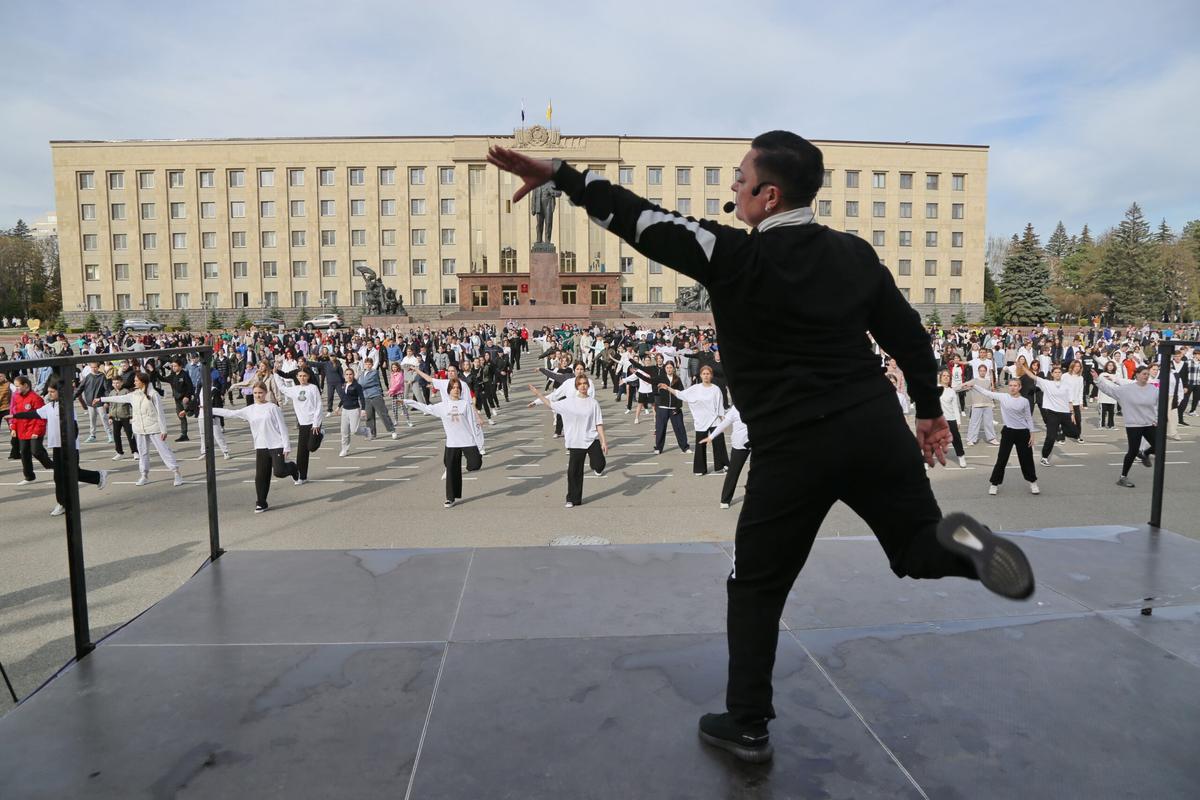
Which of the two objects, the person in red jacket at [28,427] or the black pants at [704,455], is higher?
the person in red jacket at [28,427]

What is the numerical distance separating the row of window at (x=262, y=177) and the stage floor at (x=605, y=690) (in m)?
74.9

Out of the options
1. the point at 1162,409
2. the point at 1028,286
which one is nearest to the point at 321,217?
the point at 1028,286

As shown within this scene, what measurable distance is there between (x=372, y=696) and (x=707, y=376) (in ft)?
32.0

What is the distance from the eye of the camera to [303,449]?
478 inches

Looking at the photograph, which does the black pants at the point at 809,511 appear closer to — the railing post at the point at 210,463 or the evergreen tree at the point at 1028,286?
the railing post at the point at 210,463

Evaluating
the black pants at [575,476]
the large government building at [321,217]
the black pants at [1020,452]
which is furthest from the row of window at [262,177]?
the black pants at [1020,452]

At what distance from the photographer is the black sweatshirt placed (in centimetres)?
229

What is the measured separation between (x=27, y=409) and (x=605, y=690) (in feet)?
26.9

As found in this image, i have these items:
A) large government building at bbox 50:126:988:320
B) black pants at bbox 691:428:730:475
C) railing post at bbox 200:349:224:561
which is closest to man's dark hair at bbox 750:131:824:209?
railing post at bbox 200:349:224:561

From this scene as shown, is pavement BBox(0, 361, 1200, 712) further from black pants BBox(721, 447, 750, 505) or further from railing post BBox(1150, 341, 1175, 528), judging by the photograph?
railing post BBox(1150, 341, 1175, 528)

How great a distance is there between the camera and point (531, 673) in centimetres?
312

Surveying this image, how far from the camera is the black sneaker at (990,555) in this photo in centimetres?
211

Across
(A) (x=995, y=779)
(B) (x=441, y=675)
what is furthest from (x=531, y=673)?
(A) (x=995, y=779)

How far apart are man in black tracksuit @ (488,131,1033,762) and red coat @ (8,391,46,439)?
7992 mm
